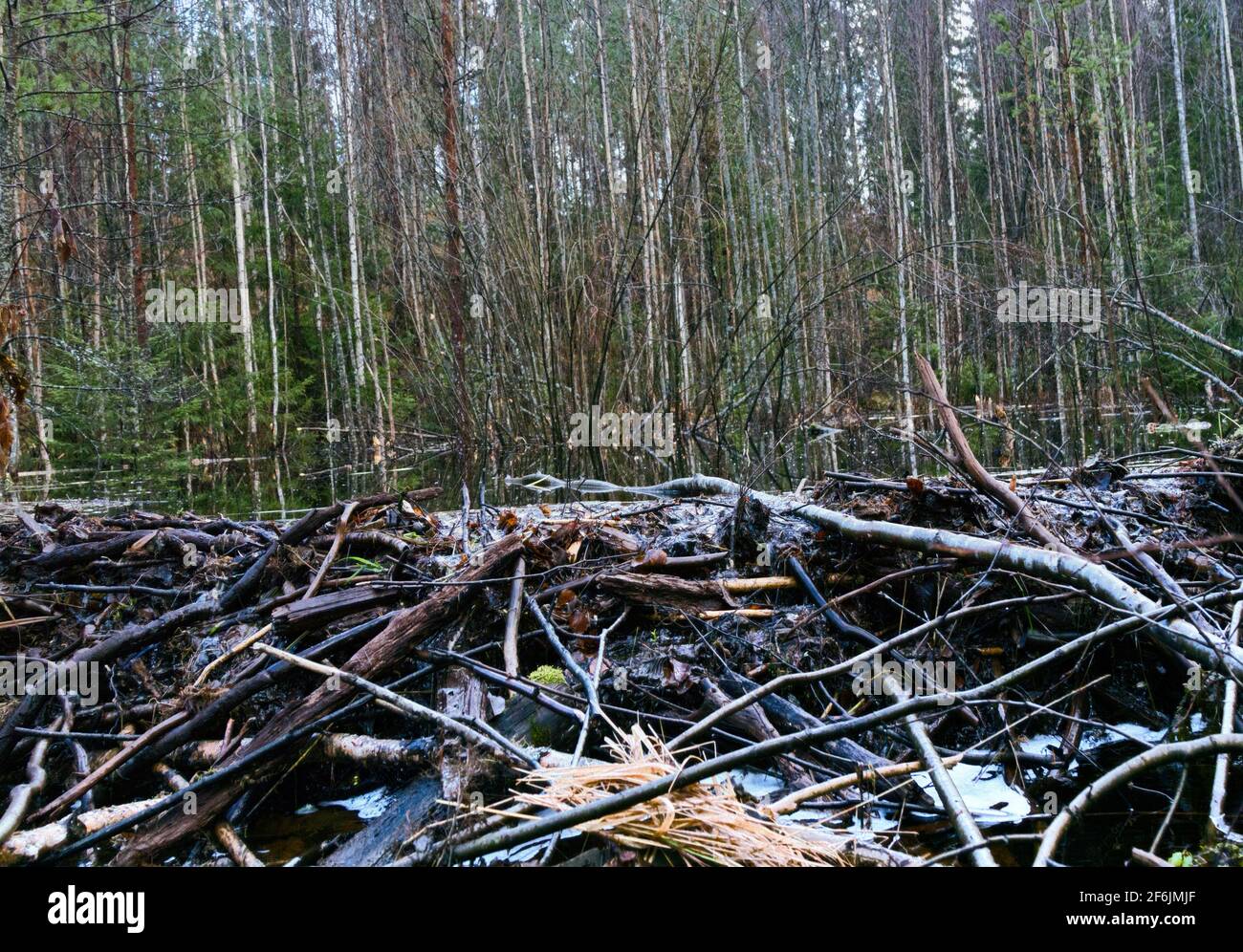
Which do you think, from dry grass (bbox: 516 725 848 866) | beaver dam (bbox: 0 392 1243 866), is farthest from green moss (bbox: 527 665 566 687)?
dry grass (bbox: 516 725 848 866)

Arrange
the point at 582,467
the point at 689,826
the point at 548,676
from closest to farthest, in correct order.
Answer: the point at 689,826
the point at 548,676
the point at 582,467

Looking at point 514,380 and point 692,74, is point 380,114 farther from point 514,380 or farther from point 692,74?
point 692,74

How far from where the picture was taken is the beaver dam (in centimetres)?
180

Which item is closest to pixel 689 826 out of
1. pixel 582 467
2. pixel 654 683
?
pixel 654 683

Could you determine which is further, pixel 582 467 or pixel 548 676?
pixel 582 467

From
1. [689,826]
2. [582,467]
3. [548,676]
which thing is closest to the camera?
[689,826]

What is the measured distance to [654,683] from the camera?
2.54 metres

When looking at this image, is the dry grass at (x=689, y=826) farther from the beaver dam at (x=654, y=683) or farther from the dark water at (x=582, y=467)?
the dark water at (x=582, y=467)

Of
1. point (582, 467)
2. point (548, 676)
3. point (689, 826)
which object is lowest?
point (689, 826)

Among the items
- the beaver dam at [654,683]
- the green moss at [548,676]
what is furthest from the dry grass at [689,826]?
the green moss at [548,676]

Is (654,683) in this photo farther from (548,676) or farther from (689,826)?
(689,826)

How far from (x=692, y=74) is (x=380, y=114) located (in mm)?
4297

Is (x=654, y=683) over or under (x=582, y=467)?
under

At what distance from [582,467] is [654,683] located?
18.3 ft
